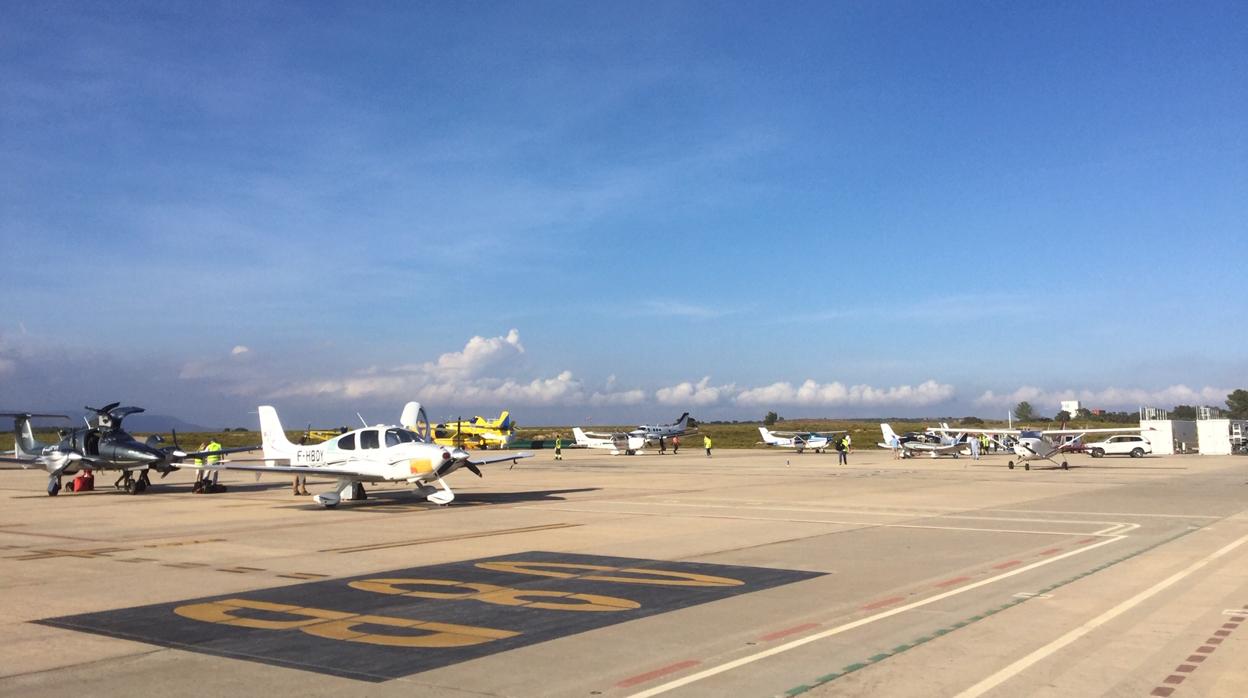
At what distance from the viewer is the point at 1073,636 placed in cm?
829

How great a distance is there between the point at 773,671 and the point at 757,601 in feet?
10.3

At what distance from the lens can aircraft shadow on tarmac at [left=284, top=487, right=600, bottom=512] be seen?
2319cm

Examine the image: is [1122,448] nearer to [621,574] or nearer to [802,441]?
[802,441]

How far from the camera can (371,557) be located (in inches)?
553

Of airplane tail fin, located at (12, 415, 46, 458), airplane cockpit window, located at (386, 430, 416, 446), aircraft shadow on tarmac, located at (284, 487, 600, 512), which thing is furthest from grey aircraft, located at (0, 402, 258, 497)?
airplane cockpit window, located at (386, 430, 416, 446)

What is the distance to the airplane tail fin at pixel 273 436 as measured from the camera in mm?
25594

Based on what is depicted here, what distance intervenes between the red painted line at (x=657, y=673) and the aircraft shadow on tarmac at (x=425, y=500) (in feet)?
53.1

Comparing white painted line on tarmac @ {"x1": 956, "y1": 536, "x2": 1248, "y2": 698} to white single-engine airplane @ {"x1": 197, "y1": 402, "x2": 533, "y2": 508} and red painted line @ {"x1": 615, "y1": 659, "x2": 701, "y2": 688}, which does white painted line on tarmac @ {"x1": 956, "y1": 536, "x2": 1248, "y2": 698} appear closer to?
red painted line @ {"x1": 615, "y1": 659, "x2": 701, "y2": 688}

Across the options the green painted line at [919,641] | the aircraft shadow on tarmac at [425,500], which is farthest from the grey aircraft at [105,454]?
the green painted line at [919,641]

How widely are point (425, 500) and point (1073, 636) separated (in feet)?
64.2

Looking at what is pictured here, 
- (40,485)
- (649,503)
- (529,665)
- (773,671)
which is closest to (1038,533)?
(649,503)

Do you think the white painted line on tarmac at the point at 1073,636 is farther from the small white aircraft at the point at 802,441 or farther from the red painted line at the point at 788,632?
the small white aircraft at the point at 802,441

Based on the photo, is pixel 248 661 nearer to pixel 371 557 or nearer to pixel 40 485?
pixel 371 557

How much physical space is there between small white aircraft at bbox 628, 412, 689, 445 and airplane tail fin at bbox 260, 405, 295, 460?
46.8 metres
